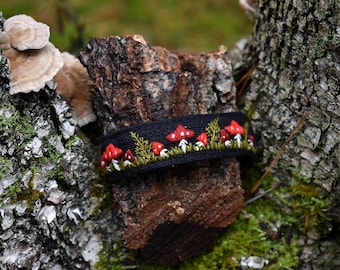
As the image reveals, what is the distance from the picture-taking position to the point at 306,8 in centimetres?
143

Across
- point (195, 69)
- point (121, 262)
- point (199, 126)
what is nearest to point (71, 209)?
point (121, 262)

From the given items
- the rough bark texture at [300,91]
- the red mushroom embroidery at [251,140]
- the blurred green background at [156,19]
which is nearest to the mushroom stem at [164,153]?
the red mushroom embroidery at [251,140]

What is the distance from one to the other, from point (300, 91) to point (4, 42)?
2.96 ft

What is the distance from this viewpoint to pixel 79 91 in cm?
167

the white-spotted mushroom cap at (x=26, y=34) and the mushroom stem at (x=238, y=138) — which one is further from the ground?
the white-spotted mushroom cap at (x=26, y=34)

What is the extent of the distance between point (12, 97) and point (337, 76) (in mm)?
936

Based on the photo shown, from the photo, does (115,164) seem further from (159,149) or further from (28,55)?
(28,55)

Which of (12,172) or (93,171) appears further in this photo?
(93,171)

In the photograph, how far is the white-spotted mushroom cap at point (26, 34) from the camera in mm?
1438

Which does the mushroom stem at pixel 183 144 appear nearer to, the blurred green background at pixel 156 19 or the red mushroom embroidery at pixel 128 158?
the red mushroom embroidery at pixel 128 158

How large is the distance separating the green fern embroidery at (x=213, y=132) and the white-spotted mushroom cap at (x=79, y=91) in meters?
0.42

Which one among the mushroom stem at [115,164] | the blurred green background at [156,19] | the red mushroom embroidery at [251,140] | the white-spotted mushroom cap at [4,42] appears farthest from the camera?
the blurred green background at [156,19]

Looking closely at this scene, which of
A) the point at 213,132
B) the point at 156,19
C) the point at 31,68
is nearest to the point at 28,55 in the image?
the point at 31,68

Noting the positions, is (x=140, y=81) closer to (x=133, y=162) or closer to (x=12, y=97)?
(x=133, y=162)
